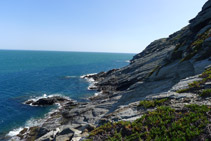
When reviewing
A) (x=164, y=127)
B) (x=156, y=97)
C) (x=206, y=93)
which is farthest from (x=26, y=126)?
(x=206, y=93)

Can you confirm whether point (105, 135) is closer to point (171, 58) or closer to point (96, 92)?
point (171, 58)

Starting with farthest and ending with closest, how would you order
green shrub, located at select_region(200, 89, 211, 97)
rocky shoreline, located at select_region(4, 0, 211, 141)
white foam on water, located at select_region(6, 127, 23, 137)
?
white foam on water, located at select_region(6, 127, 23, 137) → rocky shoreline, located at select_region(4, 0, 211, 141) → green shrub, located at select_region(200, 89, 211, 97)

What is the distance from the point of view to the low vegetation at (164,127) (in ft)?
32.6

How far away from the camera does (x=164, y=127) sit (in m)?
11.1

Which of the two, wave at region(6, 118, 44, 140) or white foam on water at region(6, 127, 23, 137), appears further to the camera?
white foam on water at region(6, 127, 23, 137)

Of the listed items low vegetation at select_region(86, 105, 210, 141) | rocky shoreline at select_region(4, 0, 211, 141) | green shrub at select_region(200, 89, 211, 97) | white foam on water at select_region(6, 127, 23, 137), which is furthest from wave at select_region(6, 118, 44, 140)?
green shrub at select_region(200, 89, 211, 97)

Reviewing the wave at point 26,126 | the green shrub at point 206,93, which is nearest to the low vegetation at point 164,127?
the green shrub at point 206,93

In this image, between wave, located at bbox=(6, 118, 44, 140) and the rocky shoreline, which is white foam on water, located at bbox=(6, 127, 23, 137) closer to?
wave, located at bbox=(6, 118, 44, 140)

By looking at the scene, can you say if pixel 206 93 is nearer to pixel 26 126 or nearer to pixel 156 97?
pixel 156 97

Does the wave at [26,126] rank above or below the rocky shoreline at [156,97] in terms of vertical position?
below

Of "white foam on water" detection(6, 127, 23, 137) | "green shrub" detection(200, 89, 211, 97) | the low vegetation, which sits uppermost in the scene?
"green shrub" detection(200, 89, 211, 97)

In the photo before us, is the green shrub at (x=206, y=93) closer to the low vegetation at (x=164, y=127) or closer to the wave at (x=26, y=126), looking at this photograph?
the low vegetation at (x=164, y=127)

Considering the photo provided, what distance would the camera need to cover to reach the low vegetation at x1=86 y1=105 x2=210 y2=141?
9.95 meters

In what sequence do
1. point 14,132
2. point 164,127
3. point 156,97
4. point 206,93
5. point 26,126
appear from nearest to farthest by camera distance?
A: point 164,127 < point 206,93 < point 156,97 < point 14,132 < point 26,126
